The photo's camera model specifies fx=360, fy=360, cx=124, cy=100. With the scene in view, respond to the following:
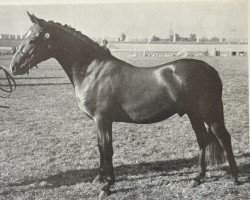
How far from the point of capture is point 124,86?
3.08m

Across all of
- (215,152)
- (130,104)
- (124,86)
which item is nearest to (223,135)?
(215,152)

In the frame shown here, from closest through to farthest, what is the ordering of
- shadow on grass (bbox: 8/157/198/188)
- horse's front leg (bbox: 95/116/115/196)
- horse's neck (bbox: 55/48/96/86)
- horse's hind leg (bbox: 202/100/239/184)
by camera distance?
horse's hind leg (bbox: 202/100/239/184) → horse's front leg (bbox: 95/116/115/196) → horse's neck (bbox: 55/48/96/86) → shadow on grass (bbox: 8/157/198/188)

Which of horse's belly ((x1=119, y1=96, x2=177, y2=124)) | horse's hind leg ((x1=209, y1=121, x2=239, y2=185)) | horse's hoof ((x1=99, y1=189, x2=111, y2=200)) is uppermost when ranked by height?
horse's belly ((x1=119, y1=96, x2=177, y2=124))

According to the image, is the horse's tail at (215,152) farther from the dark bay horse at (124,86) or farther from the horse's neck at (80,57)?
the horse's neck at (80,57)

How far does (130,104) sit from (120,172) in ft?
2.47

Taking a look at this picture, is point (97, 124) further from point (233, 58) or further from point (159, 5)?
point (233, 58)

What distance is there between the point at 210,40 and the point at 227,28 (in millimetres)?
293

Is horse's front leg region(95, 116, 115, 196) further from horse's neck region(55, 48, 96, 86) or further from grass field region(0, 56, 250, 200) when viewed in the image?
horse's neck region(55, 48, 96, 86)

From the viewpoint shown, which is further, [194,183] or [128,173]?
[128,173]

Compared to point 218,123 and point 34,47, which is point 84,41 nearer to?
point 34,47

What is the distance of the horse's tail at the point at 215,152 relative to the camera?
3.14m

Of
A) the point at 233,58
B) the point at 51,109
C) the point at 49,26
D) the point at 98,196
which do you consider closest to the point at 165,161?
the point at 98,196

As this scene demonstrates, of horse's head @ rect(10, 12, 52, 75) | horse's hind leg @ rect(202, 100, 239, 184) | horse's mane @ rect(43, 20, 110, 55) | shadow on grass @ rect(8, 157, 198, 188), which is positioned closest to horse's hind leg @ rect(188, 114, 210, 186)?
horse's hind leg @ rect(202, 100, 239, 184)

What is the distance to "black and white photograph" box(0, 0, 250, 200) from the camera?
9.94ft
